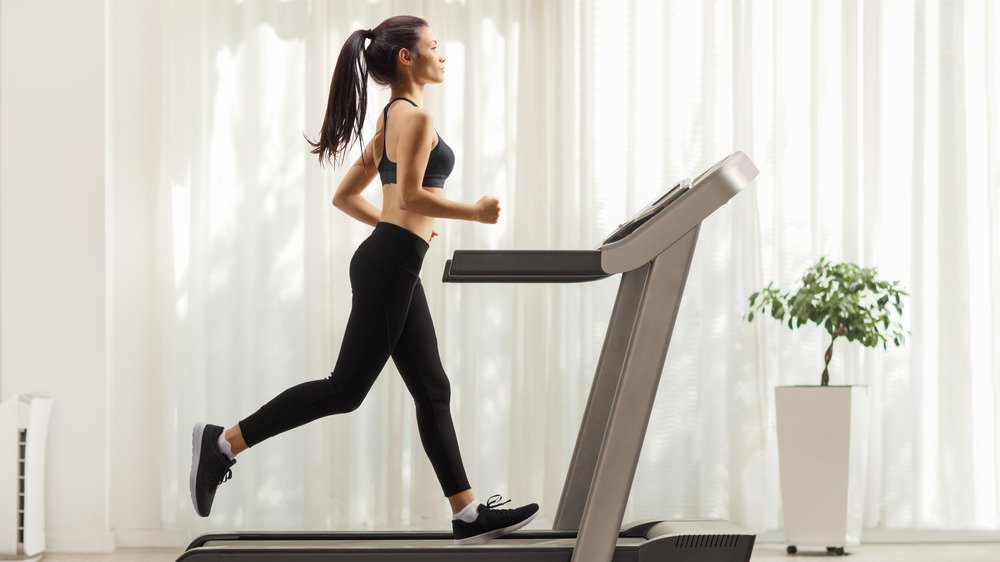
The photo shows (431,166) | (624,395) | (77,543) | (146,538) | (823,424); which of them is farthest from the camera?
(146,538)

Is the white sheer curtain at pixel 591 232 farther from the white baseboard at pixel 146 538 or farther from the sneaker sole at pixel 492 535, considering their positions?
the sneaker sole at pixel 492 535

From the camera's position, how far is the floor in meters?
2.99

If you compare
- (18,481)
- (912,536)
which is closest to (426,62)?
(18,481)

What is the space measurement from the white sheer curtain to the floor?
0.10m

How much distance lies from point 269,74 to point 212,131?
28 cm

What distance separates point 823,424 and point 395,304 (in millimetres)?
1622

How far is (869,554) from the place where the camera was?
3049mm

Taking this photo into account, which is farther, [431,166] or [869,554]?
[869,554]

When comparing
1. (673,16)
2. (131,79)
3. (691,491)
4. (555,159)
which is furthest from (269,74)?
(691,491)

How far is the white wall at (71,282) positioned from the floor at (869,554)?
9cm

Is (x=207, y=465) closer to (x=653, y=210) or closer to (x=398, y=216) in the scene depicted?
(x=398, y=216)

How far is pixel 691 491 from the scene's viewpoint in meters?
3.26

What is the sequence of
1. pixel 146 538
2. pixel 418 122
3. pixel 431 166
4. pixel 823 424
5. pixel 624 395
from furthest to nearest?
pixel 146 538, pixel 823 424, pixel 431 166, pixel 418 122, pixel 624 395

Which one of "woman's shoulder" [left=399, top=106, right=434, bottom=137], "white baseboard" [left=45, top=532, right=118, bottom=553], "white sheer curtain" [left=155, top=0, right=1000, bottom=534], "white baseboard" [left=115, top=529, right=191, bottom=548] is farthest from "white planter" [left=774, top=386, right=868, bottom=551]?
"white baseboard" [left=45, top=532, right=118, bottom=553]
